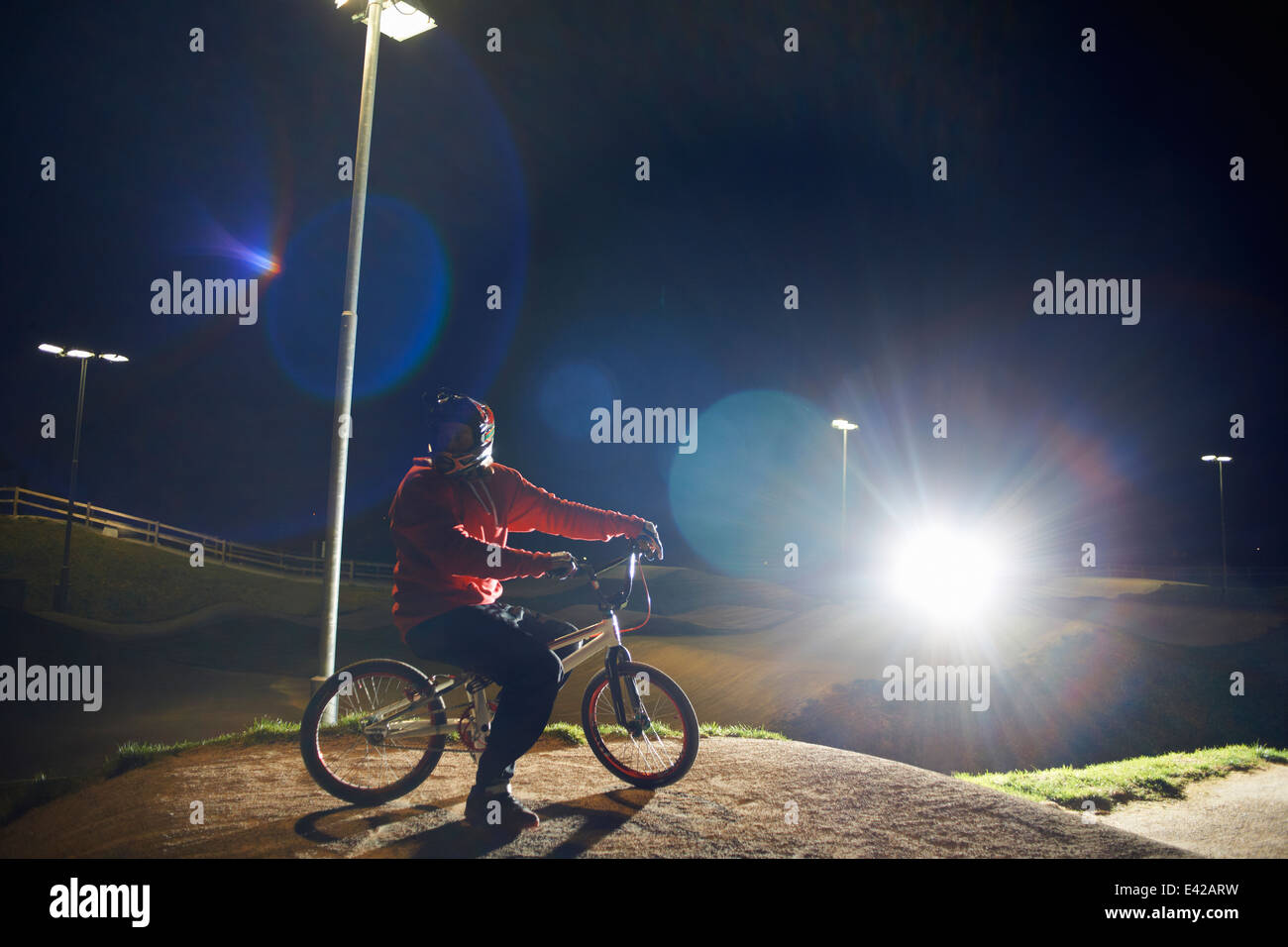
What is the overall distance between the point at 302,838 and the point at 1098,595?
2993cm

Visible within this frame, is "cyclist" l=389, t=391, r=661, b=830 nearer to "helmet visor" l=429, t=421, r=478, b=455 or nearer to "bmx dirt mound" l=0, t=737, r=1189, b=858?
"helmet visor" l=429, t=421, r=478, b=455

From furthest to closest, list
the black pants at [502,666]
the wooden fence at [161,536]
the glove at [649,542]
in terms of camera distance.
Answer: the wooden fence at [161,536]
the glove at [649,542]
the black pants at [502,666]

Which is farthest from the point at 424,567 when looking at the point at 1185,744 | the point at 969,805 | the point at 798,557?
the point at 798,557

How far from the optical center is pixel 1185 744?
1560cm

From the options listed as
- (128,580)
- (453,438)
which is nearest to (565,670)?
(453,438)

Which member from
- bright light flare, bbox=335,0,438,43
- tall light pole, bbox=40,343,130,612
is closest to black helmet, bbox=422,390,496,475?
bright light flare, bbox=335,0,438,43

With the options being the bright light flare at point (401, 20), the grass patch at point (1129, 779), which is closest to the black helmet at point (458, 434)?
→ the grass patch at point (1129, 779)

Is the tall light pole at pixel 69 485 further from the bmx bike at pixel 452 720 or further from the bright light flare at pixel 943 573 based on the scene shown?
the bright light flare at pixel 943 573

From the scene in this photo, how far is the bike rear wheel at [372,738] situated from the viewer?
167 inches

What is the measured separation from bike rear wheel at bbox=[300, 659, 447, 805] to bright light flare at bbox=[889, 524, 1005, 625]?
960 inches

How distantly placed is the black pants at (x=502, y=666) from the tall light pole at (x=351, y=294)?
12.6 ft

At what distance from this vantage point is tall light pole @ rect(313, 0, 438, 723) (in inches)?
291

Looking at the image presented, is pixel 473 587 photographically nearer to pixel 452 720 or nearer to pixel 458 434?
pixel 458 434
